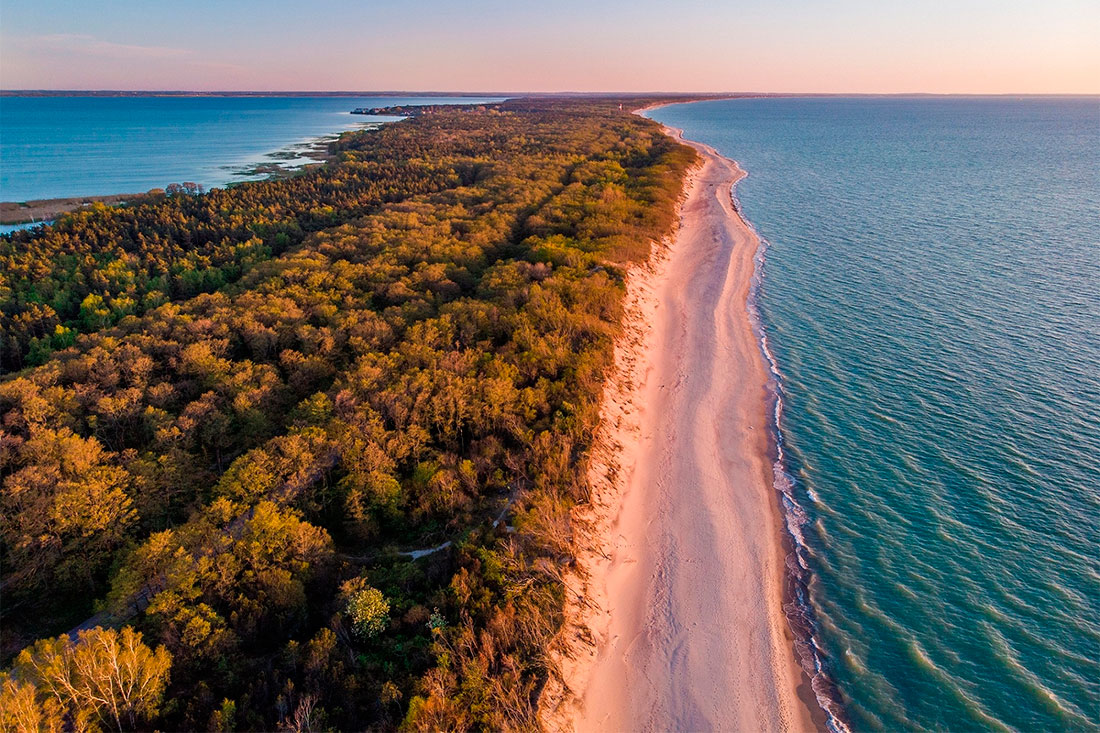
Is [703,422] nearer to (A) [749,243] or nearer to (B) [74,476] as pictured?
(B) [74,476]

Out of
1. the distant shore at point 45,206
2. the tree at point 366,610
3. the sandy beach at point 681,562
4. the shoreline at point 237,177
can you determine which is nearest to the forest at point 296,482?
the tree at point 366,610

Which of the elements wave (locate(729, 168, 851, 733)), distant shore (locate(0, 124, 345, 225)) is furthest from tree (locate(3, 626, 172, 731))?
distant shore (locate(0, 124, 345, 225))

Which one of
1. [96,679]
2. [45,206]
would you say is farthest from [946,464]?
[45,206]

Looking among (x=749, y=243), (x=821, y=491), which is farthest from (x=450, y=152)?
(x=821, y=491)

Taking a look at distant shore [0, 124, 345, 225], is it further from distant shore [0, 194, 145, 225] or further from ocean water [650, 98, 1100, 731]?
ocean water [650, 98, 1100, 731]

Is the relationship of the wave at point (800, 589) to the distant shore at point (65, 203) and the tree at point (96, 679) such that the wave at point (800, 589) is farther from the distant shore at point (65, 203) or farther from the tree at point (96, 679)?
the distant shore at point (65, 203)

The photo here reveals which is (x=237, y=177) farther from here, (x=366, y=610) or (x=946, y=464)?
(x=946, y=464)

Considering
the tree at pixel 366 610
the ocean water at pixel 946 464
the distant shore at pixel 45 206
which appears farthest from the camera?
the distant shore at pixel 45 206
